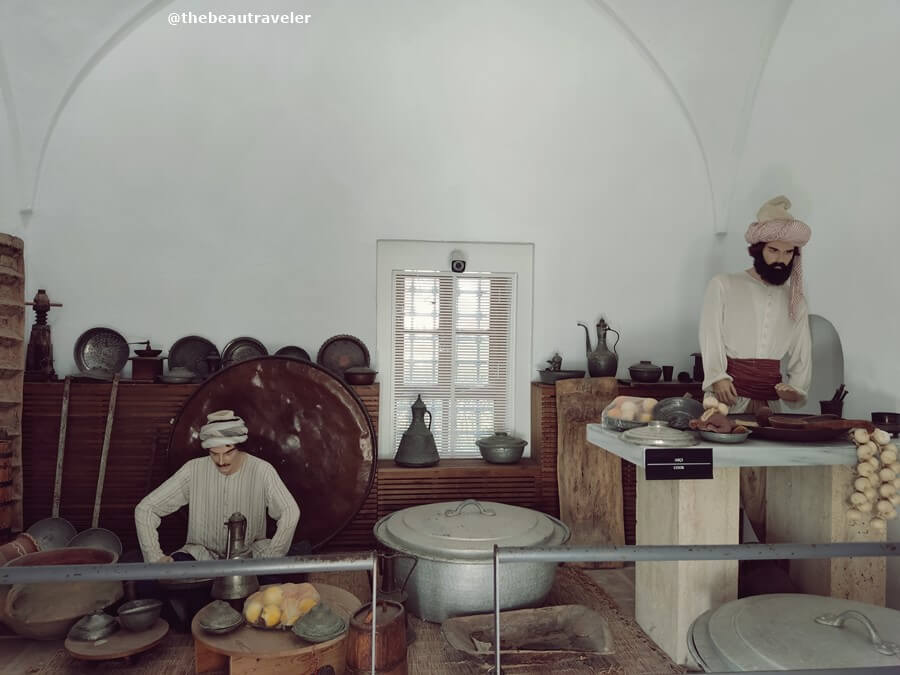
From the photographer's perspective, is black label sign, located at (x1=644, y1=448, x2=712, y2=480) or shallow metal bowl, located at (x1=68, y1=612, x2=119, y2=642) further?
shallow metal bowl, located at (x1=68, y1=612, x2=119, y2=642)

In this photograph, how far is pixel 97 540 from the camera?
14.8 feet

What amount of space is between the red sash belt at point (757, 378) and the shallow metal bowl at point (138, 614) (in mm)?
3463

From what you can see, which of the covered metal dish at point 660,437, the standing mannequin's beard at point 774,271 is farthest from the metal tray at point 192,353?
the standing mannequin's beard at point 774,271

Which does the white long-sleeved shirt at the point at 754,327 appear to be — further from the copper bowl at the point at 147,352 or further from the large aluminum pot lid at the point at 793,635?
the copper bowl at the point at 147,352

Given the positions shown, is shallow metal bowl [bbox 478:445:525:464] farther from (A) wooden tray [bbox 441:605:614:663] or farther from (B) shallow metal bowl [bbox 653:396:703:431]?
(B) shallow metal bowl [bbox 653:396:703:431]

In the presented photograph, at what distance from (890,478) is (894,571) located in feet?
3.41

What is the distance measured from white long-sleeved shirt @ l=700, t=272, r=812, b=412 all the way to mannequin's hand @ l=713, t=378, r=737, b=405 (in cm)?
5

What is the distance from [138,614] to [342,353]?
2.50 m

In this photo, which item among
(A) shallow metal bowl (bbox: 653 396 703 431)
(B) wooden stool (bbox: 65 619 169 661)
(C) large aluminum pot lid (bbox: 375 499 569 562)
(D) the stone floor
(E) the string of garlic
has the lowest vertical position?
(D) the stone floor

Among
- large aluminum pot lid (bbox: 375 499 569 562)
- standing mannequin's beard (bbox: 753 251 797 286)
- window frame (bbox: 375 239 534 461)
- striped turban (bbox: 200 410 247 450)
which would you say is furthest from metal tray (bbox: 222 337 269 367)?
standing mannequin's beard (bbox: 753 251 797 286)

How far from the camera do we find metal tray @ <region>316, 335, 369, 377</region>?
5270mm

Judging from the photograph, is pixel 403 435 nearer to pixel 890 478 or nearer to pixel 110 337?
pixel 110 337

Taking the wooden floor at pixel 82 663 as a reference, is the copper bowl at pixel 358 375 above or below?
above

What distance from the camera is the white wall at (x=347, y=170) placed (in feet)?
16.9
